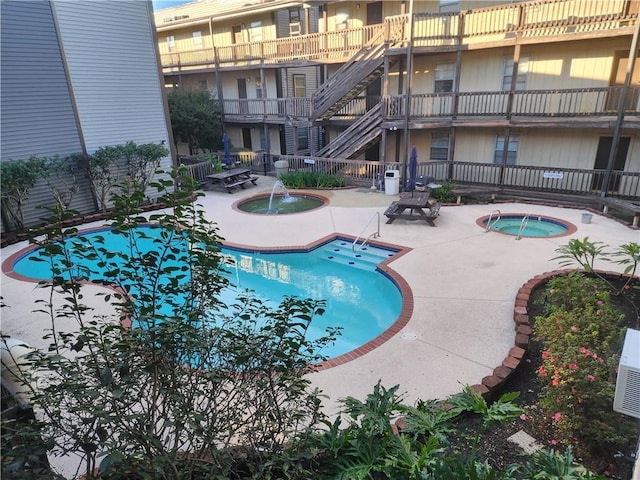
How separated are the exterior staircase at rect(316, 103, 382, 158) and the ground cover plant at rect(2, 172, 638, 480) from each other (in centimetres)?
1367

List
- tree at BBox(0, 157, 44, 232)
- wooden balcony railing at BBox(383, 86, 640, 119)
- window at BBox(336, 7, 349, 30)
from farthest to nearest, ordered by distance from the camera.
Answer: window at BBox(336, 7, 349, 30) < wooden balcony railing at BBox(383, 86, 640, 119) < tree at BBox(0, 157, 44, 232)

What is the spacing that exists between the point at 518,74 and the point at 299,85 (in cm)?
1146

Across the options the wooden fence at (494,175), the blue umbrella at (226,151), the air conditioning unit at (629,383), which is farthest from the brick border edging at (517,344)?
the blue umbrella at (226,151)

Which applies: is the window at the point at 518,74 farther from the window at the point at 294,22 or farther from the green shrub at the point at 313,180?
the window at the point at 294,22

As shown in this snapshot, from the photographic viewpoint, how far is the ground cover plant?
2.06 meters

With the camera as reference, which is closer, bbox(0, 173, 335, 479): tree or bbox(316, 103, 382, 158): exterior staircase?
bbox(0, 173, 335, 479): tree

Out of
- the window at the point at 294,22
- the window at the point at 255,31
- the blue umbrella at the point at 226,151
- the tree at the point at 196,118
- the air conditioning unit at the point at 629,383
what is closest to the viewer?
the air conditioning unit at the point at 629,383

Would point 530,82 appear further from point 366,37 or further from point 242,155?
point 242,155

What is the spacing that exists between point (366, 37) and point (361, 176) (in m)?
6.02

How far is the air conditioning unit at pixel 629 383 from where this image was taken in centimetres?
309

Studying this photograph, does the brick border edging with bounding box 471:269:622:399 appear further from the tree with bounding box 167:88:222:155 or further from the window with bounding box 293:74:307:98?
the window with bounding box 293:74:307:98

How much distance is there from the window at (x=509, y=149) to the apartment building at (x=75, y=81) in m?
12.5

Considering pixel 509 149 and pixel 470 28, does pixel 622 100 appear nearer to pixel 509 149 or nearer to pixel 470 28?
pixel 509 149

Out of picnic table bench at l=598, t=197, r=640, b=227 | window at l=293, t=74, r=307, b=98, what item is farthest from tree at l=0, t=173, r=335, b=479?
window at l=293, t=74, r=307, b=98
